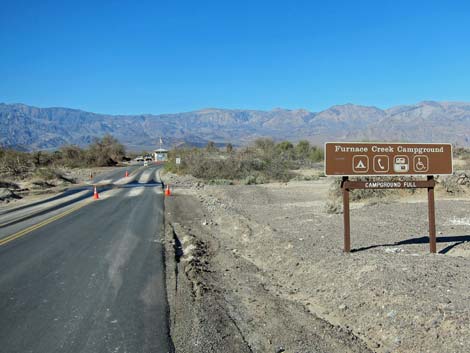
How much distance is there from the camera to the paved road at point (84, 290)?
18.9 feet

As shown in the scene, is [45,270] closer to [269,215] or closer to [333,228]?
[333,228]

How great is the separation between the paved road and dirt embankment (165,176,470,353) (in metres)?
0.46

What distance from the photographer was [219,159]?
142ft

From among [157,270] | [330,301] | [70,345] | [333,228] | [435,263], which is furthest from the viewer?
[333,228]

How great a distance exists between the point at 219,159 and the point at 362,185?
3410 cm

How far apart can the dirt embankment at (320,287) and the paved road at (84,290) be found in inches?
18.3

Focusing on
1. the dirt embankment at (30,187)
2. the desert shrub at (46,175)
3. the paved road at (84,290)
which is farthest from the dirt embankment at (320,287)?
the desert shrub at (46,175)

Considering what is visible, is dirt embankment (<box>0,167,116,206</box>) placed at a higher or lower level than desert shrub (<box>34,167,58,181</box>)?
lower

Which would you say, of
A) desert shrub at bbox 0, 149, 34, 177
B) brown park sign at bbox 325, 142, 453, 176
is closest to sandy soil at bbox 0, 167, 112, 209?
desert shrub at bbox 0, 149, 34, 177

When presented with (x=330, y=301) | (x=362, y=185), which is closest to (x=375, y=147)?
(x=362, y=185)

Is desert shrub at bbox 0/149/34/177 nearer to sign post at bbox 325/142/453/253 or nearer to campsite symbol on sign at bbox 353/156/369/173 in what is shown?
sign post at bbox 325/142/453/253

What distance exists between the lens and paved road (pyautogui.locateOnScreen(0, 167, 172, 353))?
5750 millimetres

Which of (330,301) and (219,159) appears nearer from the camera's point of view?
(330,301)

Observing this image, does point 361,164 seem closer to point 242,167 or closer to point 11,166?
point 242,167
